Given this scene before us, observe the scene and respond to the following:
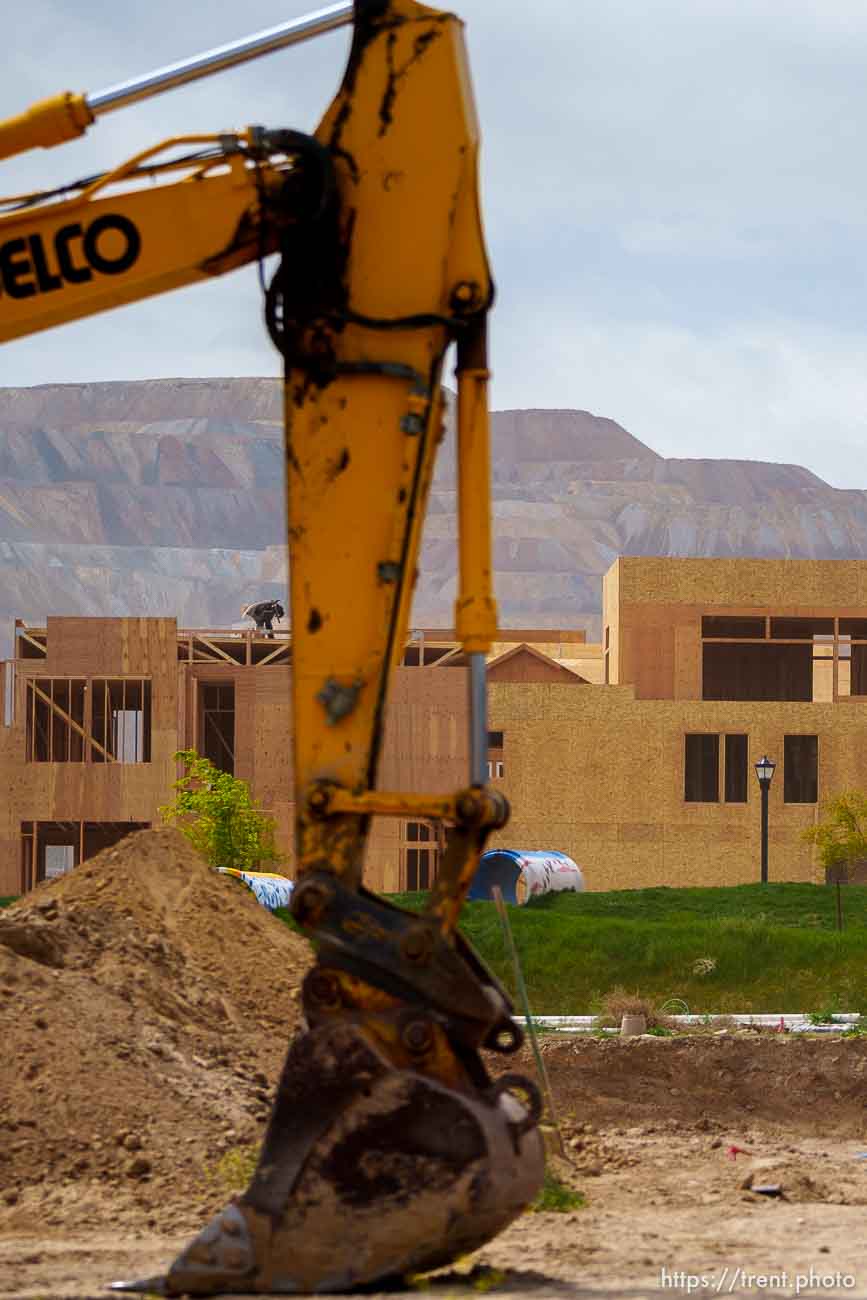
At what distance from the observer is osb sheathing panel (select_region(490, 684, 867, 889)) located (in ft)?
197

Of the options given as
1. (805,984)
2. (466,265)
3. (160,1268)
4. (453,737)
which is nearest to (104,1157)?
(160,1268)

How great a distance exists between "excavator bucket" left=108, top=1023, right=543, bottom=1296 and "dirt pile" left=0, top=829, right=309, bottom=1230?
3.22 metres

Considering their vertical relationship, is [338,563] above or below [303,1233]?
above

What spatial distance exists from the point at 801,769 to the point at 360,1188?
55.2m

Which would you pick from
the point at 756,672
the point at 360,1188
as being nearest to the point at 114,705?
the point at 756,672

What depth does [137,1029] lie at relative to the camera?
1391 centimetres

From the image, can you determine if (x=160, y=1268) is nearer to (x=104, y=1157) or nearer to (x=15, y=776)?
(x=104, y=1157)

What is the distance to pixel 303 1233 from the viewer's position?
7852mm

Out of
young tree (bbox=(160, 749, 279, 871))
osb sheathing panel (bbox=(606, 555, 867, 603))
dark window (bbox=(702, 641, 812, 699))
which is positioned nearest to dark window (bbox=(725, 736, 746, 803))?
osb sheathing panel (bbox=(606, 555, 867, 603))

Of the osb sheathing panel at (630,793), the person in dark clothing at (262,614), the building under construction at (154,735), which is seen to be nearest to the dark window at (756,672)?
the osb sheathing panel at (630,793)

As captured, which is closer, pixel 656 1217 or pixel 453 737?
pixel 656 1217

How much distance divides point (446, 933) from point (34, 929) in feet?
26.5

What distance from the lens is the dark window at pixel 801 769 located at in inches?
2413

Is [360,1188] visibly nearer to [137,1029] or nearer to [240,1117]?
[240,1117]
